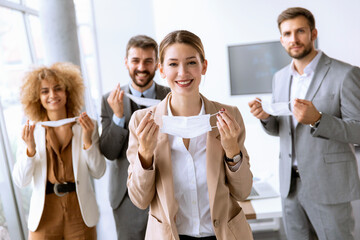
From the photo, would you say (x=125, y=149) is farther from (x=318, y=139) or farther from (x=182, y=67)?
(x=318, y=139)

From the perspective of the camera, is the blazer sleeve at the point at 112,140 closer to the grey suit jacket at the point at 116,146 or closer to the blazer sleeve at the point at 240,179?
the grey suit jacket at the point at 116,146

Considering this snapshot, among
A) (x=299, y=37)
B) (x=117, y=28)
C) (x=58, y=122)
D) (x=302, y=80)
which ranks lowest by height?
(x=58, y=122)

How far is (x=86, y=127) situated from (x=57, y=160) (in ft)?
1.13

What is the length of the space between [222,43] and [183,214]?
562cm

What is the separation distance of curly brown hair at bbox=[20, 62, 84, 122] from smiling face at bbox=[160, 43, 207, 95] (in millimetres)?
1268

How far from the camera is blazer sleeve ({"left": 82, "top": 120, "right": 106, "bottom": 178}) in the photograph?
2.49 m

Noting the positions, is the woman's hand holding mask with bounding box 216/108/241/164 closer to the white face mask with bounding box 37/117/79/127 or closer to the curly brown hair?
the white face mask with bounding box 37/117/79/127

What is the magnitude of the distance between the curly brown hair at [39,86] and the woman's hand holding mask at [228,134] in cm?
156

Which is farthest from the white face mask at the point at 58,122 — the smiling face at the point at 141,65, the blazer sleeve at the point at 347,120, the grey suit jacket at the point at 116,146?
the blazer sleeve at the point at 347,120

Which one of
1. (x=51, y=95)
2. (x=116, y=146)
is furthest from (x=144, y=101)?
(x=51, y=95)

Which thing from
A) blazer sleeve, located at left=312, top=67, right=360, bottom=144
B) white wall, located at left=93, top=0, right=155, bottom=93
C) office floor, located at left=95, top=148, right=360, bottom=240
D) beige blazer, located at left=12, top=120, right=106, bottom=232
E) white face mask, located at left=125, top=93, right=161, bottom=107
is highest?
white wall, located at left=93, top=0, right=155, bottom=93

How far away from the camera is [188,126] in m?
1.67

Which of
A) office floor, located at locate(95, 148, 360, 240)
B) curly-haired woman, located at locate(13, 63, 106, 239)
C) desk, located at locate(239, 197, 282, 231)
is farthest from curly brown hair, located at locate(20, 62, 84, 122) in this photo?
office floor, located at locate(95, 148, 360, 240)

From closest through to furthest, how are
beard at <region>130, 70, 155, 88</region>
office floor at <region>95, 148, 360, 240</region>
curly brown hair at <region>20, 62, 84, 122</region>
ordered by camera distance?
curly brown hair at <region>20, 62, 84, 122</region>
beard at <region>130, 70, 155, 88</region>
office floor at <region>95, 148, 360, 240</region>
